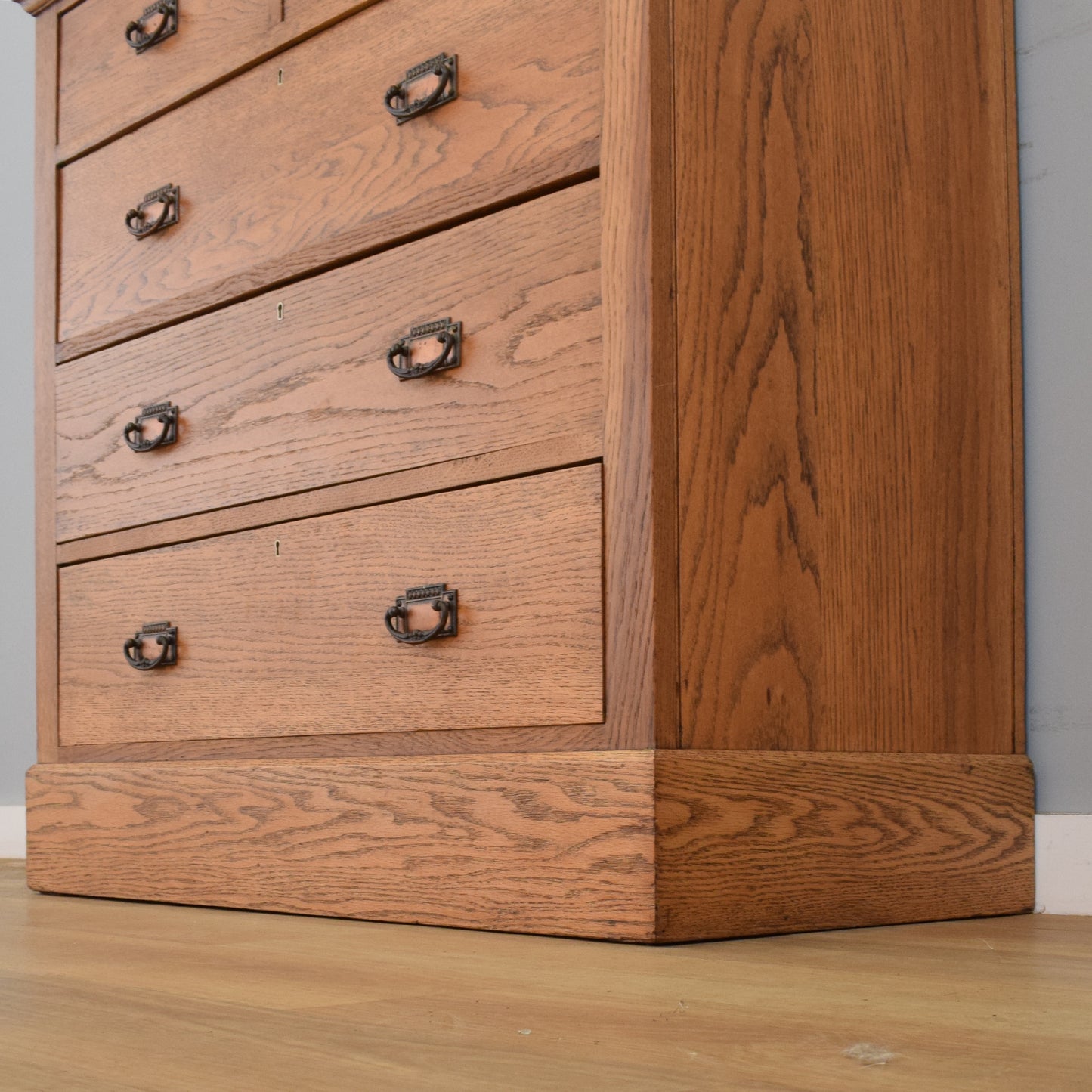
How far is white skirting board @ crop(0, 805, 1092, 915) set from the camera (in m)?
1.41

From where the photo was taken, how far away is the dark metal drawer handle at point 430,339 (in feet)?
4.26

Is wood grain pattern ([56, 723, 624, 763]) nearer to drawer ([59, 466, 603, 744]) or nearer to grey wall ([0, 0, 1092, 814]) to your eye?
drawer ([59, 466, 603, 744])

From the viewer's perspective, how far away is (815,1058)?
0.65 m

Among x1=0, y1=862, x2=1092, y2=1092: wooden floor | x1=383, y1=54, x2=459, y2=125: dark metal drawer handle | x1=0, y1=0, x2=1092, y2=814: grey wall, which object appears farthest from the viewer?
x1=0, y1=0, x2=1092, y2=814: grey wall

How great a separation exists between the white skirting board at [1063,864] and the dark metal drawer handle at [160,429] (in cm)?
98

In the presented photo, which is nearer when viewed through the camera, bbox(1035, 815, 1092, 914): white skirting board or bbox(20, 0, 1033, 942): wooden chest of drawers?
bbox(20, 0, 1033, 942): wooden chest of drawers

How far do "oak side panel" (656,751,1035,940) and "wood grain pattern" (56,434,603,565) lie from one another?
0.27 metres

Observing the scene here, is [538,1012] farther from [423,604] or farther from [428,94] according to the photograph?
[428,94]

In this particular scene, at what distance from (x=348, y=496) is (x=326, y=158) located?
34cm

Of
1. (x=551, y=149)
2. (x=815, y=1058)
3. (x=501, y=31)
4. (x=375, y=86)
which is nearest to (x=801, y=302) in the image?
(x=551, y=149)

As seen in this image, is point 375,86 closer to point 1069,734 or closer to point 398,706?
point 398,706

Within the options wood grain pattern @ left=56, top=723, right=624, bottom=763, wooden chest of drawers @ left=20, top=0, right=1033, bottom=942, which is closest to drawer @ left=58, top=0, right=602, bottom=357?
wooden chest of drawers @ left=20, top=0, right=1033, bottom=942

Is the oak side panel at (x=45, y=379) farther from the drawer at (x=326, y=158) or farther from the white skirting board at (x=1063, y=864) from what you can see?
the white skirting board at (x=1063, y=864)

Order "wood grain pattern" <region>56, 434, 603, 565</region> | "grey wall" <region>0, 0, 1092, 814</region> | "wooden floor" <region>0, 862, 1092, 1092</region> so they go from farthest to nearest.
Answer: "grey wall" <region>0, 0, 1092, 814</region> → "wood grain pattern" <region>56, 434, 603, 565</region> → "wooden floor" <region>0, 862, 1092, 1092</region>
